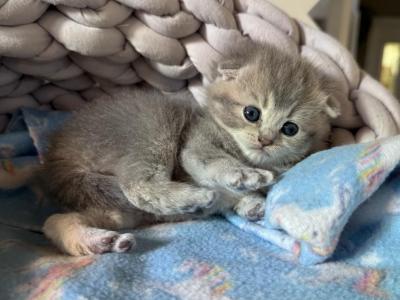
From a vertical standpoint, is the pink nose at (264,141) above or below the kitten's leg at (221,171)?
above

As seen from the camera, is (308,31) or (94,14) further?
(308,31)

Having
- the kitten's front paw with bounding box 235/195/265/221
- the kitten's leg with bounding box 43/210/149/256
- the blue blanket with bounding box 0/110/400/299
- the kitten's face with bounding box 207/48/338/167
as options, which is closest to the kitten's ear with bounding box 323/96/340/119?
the kitten's face with bounding box 207/48/338/167

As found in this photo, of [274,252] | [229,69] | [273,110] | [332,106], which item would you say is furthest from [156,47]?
[274,252]

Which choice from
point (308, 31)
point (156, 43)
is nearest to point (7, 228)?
point (156, 43)

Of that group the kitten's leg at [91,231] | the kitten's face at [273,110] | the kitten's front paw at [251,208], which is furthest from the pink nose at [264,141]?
the kitten's leg at [91,231]

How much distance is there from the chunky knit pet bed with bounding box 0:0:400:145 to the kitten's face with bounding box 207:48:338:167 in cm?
6

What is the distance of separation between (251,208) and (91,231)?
331 mm

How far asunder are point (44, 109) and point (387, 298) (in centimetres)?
94

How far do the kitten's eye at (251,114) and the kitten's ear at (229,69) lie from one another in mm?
95

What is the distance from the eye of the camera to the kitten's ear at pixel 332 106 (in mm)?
1126

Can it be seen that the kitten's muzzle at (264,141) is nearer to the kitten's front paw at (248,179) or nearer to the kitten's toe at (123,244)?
the kitten's front paw at (248,179)

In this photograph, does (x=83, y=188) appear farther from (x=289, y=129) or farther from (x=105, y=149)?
(x=289, y=129)

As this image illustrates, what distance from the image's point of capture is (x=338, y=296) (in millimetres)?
760

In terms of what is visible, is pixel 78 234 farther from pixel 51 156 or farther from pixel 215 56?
pixel 215 56
